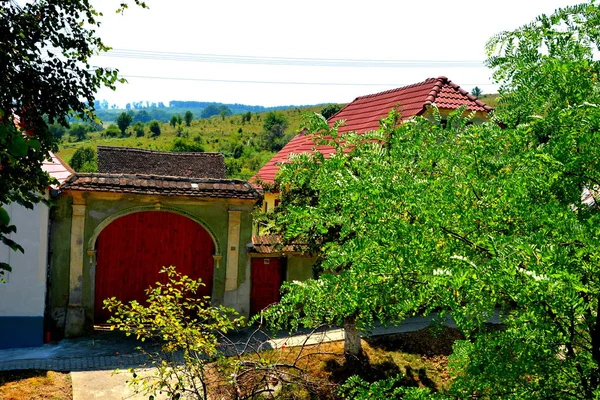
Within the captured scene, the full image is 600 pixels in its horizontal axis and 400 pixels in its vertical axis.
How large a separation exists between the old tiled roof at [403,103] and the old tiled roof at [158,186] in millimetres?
913

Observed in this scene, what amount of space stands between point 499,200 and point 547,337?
0.96m

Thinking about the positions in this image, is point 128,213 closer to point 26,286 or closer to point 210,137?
point 26,286

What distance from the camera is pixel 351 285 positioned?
3.83 m

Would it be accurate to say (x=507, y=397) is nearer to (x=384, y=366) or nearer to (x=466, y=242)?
(x=466, y=242)

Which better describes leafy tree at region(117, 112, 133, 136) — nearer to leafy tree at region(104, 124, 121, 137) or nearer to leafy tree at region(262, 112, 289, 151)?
leafy tree at region(104, 124, 121, 137)

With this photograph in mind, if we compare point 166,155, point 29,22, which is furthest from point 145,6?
point 166,155

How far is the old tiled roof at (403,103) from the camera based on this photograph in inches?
566

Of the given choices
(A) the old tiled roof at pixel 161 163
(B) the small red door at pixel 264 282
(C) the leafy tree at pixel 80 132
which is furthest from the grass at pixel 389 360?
(C) the leafy tree at pixel 80 132

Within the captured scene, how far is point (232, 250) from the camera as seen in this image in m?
12.7

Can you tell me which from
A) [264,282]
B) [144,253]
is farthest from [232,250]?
[144,253]

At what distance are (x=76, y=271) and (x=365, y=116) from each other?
9884 mm

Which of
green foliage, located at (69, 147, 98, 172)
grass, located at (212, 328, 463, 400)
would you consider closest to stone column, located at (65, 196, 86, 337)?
grass, located at (212, 328, 463, 400)

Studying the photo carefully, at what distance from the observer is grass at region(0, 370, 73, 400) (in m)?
8.59

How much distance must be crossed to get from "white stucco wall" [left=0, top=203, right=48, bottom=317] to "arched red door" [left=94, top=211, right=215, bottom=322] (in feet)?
4.07
